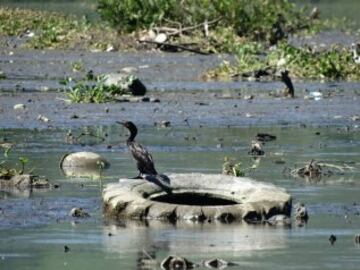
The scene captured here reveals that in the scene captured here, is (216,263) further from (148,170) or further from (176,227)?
(148,170)

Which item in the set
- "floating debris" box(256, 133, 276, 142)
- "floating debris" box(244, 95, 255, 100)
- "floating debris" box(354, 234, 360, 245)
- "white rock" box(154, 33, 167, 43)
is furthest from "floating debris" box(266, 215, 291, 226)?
"white rock" box(154, 33, 167, 43)

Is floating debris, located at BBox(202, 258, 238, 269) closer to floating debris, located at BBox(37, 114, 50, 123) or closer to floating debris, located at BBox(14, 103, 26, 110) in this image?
floating debris, located at BBox(37, 114, 50, 123)

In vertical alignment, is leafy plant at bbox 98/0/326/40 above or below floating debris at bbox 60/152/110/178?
above

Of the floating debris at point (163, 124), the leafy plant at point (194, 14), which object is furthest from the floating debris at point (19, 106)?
the leafy plant at point (194, 14)

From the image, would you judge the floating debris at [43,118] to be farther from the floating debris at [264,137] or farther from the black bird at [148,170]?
the black bird at [148,170]

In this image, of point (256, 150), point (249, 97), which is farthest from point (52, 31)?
point (256, 150)

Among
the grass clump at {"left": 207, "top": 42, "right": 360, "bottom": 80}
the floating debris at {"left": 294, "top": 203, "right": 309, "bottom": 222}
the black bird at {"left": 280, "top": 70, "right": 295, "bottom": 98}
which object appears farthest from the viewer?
the grass clump at {"left": 207, "top": 42, "right": 360, "bottom": 80}

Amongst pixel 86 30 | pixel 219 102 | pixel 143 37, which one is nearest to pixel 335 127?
pixel 219 102

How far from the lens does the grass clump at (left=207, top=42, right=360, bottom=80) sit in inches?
1264

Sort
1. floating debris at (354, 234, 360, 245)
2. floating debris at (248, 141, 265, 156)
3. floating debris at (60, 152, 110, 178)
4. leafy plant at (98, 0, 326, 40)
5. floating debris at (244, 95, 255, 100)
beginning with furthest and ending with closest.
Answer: leafy plant at (98, 0, 326, 40) < floating debris at (244, 95, 255, 100) < floating debris at (248, 141, 265, 156) < floating debris at (60, 152, 110, 178) < floating debris at (354, 234, 360, 245)

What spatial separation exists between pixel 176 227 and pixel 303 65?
1970 cm

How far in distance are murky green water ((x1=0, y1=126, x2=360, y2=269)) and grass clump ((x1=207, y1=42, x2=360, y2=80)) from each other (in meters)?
12.1

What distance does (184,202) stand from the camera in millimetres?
14422

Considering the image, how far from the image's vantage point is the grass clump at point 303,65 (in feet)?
105
